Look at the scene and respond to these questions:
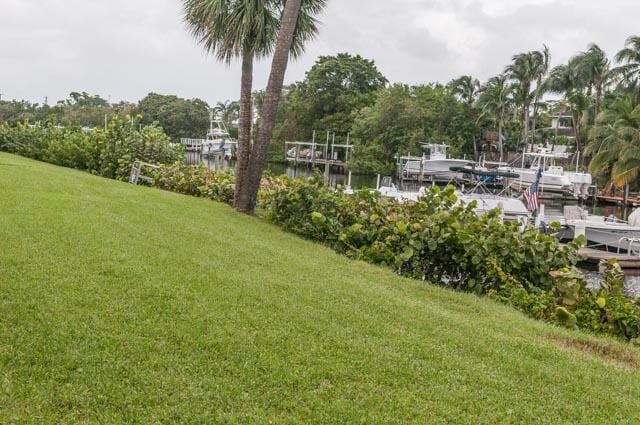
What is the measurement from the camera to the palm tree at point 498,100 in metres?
50.6

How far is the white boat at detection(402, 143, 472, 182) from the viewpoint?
43375mm

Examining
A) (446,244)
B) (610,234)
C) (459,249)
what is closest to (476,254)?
(459,249)

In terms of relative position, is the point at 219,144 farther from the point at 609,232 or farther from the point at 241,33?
the point at 241,33

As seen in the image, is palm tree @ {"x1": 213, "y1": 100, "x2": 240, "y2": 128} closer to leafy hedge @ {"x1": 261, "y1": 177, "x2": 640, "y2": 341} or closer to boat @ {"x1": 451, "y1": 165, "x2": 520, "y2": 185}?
boat @ {"x1": 451, "y1": 165, "x2": 520, "y2": 185}

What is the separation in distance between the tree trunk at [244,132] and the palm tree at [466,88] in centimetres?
4609

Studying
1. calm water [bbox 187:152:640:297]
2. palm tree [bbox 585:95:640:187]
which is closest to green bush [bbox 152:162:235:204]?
calm water [bbox 187:152:640:297]

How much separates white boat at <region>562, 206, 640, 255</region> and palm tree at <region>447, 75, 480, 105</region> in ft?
124

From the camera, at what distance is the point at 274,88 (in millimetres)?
11273

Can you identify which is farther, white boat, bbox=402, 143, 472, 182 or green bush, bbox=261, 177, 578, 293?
white boat, bbox=402, 143, 472, 182

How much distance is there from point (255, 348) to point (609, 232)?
18.1 meters

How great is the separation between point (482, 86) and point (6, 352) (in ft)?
184

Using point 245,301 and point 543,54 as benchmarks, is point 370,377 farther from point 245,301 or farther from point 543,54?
point 543,54

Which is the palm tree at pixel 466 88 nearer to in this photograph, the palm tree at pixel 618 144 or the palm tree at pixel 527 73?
the palm tree at pixel 527 73

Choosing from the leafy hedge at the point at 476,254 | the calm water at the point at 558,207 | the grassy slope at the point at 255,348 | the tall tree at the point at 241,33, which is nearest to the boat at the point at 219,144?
the calm water at the point at 558,207
